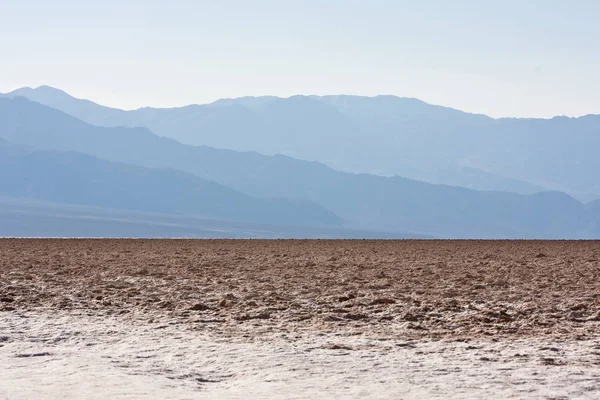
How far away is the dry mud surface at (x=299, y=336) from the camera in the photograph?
874cm

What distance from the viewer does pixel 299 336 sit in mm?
11875

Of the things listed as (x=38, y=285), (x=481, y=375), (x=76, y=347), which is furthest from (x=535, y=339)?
(x=38, y=285)

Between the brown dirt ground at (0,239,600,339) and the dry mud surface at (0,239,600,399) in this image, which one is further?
the brown dirt ground at (0,239,600,339)

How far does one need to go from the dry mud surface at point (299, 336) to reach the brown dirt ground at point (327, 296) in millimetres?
43

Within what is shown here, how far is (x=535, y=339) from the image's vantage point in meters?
11.4

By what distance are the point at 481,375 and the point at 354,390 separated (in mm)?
1412

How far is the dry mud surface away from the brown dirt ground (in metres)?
0.04

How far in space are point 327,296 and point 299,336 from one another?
5.28 meters

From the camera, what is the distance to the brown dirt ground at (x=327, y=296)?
13.0 m

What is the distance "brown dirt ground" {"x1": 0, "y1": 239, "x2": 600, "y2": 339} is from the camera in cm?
1299

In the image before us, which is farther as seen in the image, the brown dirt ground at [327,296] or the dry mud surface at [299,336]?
the brown dirt ground at [327,296]

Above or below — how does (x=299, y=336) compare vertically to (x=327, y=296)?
below

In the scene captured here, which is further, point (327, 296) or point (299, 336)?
point (327, 296)

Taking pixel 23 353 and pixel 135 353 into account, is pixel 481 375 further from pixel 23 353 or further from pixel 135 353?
pixel 23 353
